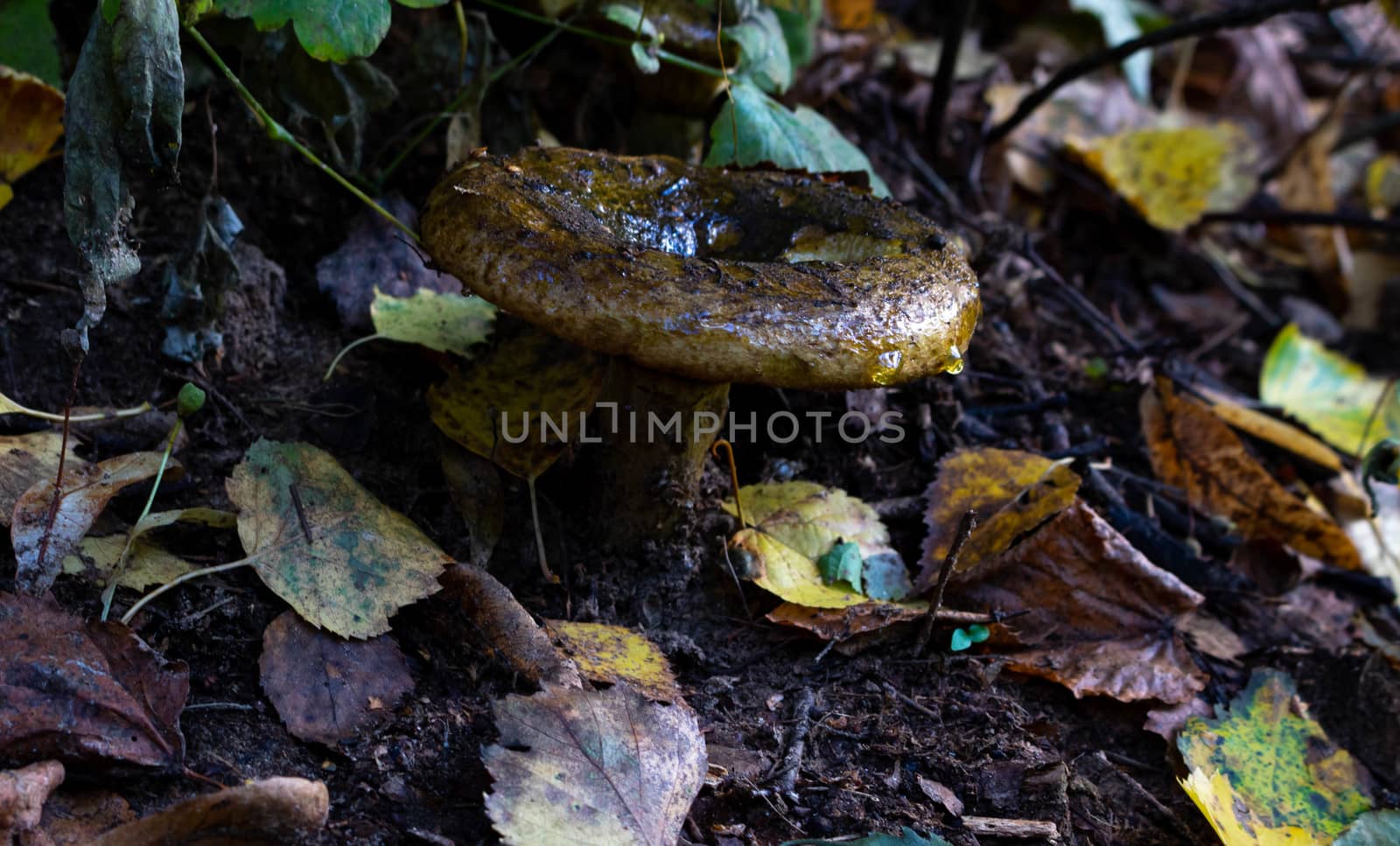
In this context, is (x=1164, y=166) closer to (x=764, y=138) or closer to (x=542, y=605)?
(x=764, y=138)

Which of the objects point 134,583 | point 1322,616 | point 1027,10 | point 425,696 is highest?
point 1027,10

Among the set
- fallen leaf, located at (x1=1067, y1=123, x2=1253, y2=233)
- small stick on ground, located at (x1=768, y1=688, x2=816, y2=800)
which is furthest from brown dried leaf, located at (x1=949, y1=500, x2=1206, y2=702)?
fallen leaf, located at (x1=1067, y1=123, x2=1253, y2=233)

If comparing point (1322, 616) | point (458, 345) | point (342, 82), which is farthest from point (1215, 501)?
point (342, 82)

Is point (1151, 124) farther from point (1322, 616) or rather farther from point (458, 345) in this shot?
point (458, 345)

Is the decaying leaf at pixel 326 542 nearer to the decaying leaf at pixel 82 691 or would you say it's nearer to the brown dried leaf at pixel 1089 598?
the decaying leaf at pixel 82 691

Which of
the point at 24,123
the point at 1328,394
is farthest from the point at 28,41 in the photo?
the point at 1328,394

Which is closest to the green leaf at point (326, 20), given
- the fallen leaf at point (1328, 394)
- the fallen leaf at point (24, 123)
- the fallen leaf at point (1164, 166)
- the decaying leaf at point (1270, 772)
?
the fallen leaf at point (24, 123)

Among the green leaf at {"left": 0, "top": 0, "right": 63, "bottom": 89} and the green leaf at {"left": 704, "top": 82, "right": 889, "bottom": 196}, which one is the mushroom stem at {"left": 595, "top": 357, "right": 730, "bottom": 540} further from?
the green leaf at {"left": 0, "top": 0, "right": 63, "bottom": 89}
